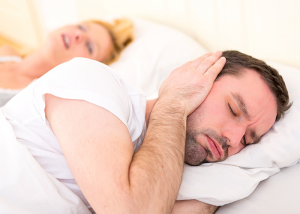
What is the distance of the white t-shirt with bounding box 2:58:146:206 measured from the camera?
0.81 m

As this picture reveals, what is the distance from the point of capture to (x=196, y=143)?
99 cm

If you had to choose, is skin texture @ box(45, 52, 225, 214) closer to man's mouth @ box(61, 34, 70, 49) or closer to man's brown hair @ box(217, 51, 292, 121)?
man's brown hair @ box(217, 51, 292, 121)

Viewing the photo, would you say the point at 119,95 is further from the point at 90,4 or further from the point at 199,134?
the point at 90,4

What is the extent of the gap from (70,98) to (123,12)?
5.85 ft

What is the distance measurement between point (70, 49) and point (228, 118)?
136 centimetres

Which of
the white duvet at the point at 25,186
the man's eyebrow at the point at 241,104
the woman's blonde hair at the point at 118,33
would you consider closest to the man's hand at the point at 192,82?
the man's eyebrow at the point at 241,104

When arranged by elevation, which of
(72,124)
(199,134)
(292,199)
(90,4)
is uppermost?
(90,4)

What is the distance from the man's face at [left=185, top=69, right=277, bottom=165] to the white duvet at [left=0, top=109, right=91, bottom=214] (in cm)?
46

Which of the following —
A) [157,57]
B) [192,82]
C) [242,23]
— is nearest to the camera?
[192,82]

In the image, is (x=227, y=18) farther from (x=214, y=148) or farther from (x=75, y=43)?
(x=75, y=43)

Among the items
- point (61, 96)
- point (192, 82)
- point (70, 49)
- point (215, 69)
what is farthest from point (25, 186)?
point (70, 49)

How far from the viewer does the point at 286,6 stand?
3.80 feet

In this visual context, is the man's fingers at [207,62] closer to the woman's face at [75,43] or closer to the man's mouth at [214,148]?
the man's mouth at [214,148]

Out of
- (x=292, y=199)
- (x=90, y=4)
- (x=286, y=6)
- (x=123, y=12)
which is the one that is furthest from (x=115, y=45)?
(x=292, y=199)
